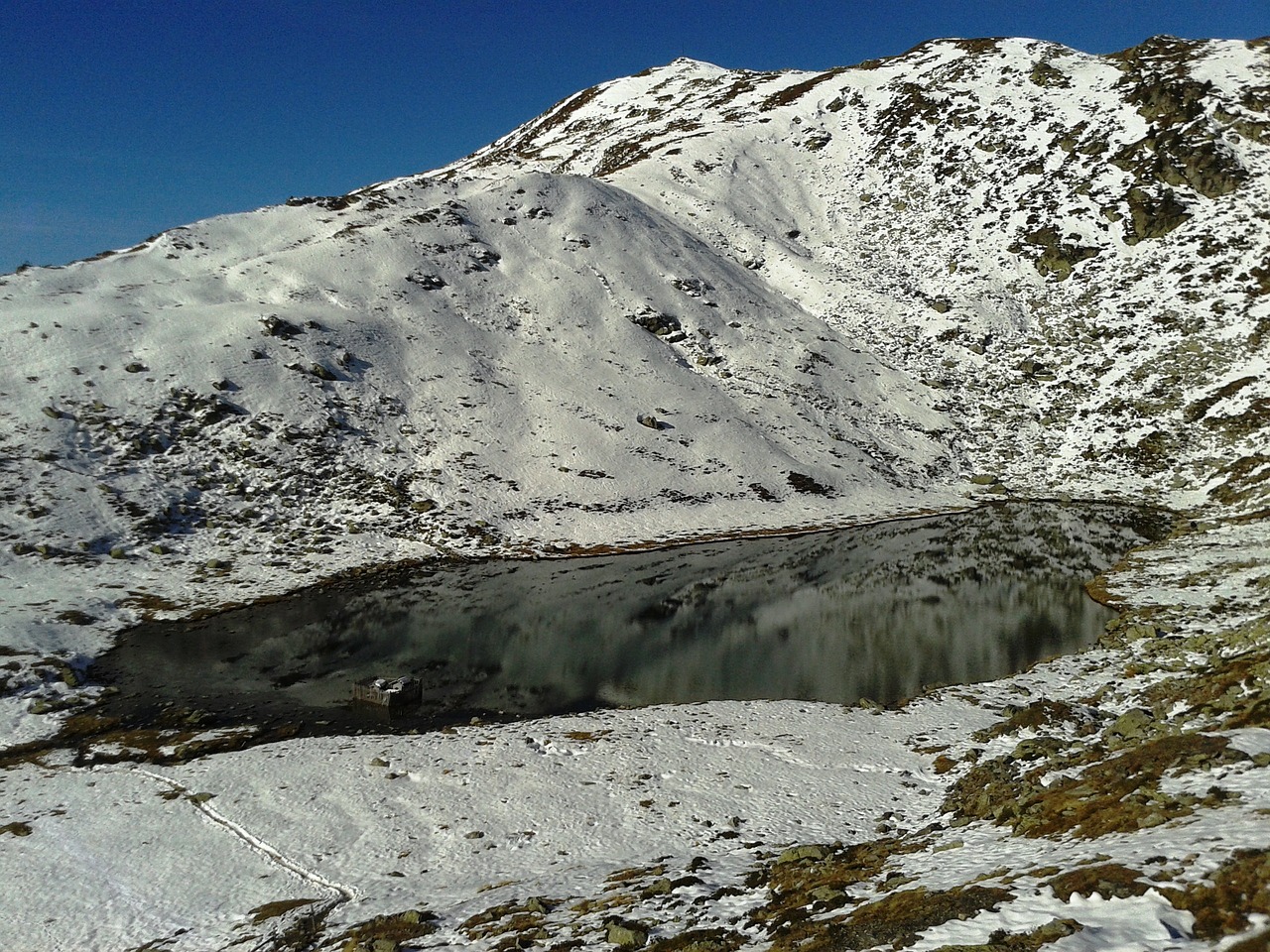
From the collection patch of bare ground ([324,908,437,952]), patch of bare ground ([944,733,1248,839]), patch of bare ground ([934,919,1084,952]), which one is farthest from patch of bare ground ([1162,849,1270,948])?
patch of bare ground ([324,908,437,952])

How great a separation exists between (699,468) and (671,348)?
16803mm

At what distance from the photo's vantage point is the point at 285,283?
61.7 meters

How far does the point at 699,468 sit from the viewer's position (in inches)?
2229

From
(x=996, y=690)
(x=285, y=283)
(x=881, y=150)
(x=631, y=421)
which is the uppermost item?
(x=881, y=150)

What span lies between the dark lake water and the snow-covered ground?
228 cm

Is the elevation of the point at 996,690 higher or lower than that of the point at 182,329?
lower

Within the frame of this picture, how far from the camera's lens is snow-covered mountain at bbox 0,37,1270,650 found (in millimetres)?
44906

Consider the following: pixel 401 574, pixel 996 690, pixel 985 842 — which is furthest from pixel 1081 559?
pixel 401 574

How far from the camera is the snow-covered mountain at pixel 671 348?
44.9 meters

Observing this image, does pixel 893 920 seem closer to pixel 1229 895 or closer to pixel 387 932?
pixel 1229 895

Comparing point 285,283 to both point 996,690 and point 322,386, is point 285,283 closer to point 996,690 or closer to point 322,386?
point 322,386

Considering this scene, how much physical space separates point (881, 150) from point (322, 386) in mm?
82093

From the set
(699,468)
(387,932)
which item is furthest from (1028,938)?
(699,468)

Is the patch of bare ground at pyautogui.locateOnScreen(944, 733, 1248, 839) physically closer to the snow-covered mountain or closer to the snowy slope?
the snow-covered mountain
